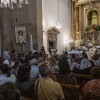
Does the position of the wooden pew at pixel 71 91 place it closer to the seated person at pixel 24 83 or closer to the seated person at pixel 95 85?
the seated person at pixel 95 85

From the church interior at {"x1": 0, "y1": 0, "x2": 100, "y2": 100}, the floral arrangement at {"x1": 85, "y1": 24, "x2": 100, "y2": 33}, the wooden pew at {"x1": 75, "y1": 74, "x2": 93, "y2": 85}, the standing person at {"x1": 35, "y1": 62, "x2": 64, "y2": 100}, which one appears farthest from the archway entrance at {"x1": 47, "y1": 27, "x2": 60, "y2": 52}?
the standing person at {"x1": 35, "y1": 62, "x2": 64, "y2": 100}

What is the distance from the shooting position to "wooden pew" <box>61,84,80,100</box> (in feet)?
16.1

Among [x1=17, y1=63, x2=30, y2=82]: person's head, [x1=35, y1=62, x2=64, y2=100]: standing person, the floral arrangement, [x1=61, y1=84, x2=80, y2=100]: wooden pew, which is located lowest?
[x1=61, y1=84, x2=80, y2=100]: wooden pew

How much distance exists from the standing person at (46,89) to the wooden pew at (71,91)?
1.32m

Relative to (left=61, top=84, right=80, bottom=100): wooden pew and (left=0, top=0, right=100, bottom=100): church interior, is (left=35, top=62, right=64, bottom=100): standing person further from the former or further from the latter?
(left=61, top=84, right=80, bottom=100): wooden pew

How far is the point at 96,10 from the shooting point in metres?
22.4

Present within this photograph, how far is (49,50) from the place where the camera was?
20312 mm

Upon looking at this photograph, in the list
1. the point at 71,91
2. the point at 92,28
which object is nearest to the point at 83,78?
the point at 71,91

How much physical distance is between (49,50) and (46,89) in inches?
658

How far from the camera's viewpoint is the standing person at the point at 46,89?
11.8 feet

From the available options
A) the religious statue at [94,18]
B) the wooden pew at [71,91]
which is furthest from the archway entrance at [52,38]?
the wooden pew at [71,91]

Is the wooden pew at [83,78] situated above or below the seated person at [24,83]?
below

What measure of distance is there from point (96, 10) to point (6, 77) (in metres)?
18.9

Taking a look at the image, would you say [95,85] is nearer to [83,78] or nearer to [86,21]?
[83,78]
